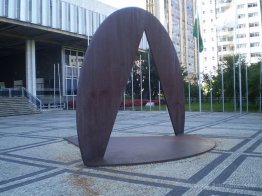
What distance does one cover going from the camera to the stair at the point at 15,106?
2950 centimetres

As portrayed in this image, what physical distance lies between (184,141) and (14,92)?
92.7 ft

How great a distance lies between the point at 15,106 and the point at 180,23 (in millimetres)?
67638

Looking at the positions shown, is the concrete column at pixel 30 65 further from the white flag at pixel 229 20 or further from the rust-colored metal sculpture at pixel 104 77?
the rust-colored metal sculpture at pixel 104 77

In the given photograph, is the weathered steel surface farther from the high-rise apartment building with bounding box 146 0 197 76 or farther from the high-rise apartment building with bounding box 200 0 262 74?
the high-rise apartment building with bounding box 146 0 197 76

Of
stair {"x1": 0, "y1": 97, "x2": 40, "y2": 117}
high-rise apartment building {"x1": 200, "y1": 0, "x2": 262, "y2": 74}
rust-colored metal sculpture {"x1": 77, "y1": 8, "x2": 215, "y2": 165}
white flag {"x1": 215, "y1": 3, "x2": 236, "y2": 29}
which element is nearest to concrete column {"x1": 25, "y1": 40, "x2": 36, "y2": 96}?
stair {"x1": 0, "y1": 97, "x2": 40, "y2": 117}

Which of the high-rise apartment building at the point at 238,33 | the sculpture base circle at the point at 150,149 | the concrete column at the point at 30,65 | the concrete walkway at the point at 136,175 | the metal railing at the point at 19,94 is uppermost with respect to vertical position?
the high-rise apartment building at the point at 238,33

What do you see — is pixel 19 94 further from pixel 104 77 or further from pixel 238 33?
pixel 238 33

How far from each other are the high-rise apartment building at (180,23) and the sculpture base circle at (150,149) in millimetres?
72248

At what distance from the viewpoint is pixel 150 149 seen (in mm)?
8375

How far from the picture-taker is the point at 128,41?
26.6 ft

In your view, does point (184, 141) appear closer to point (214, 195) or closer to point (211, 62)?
point (214, 195)

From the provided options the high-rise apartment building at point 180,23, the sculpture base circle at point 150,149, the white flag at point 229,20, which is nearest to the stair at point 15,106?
the white flag at point 229,20

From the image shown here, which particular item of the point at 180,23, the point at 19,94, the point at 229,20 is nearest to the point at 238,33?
the point at 180,23

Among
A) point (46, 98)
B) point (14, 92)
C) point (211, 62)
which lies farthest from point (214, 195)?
point (211, 62)
